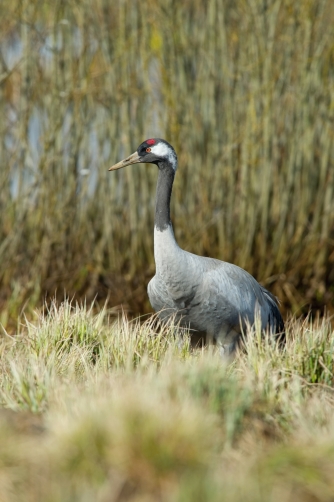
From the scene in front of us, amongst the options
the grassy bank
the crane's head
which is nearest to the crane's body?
the crane's head

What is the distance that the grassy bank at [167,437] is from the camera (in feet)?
7.83

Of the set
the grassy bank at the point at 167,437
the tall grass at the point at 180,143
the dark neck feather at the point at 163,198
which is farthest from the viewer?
the tall grass at the point at 180,143

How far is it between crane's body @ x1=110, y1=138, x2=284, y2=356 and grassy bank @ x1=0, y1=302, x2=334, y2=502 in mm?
1332

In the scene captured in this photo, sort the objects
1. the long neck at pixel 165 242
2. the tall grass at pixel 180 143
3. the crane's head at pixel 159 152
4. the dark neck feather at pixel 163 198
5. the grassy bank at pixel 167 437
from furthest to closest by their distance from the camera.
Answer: the tall grass at pixel 180 143, the crane's head at pixel 159 152, the dark neck feather at pixel 163 198, the long neck at pixel 165 242, the grassy bank at pixel 167 437

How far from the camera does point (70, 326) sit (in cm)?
425

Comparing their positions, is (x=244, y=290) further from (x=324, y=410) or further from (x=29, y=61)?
(x=29, y=61)

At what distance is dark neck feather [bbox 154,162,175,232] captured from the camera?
477cm

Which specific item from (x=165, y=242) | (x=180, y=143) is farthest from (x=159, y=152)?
(x=180, y=143)

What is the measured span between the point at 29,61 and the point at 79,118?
55 centimetres

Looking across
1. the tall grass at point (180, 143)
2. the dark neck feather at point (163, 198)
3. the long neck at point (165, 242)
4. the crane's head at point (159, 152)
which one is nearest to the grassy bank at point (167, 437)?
the long neck at point (165, 242)

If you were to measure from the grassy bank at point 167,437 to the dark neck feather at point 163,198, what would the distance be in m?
1.52

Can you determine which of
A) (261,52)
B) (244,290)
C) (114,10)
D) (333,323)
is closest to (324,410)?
(244,290)

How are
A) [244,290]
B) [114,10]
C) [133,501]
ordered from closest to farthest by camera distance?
[133,501]
[244,290]
[114,10]

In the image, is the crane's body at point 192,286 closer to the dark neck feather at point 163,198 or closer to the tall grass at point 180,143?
Result: the dark neck feather at point 163,198
